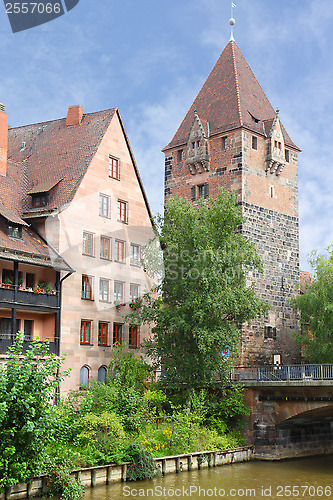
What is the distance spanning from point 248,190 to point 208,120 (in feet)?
20.8

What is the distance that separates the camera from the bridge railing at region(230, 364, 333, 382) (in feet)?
115

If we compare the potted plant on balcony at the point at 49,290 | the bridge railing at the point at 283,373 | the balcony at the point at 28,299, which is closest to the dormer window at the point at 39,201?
the potted plant on balcony at the point at 49,290

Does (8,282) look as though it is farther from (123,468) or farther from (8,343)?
(123,468)

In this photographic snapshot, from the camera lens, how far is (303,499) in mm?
27000

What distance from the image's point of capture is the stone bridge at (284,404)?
1395 inches

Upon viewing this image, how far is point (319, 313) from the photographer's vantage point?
1746 inches

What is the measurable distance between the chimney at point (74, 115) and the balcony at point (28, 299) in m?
12.0

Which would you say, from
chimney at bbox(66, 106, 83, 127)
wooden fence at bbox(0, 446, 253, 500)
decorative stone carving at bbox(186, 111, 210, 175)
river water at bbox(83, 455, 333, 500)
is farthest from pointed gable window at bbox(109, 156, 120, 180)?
river water at bbox(83, 455, 333, 500)

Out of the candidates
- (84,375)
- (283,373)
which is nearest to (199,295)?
(283,373)

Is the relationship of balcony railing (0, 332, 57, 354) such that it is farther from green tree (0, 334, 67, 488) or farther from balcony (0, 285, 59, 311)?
green tree (0, 334, 67, 488)

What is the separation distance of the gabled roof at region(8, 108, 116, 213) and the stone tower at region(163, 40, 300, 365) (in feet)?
33.0

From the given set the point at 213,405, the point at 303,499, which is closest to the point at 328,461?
the point at 213,405

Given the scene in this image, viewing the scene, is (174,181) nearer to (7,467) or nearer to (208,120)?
(208,120)

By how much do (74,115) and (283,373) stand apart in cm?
1919
